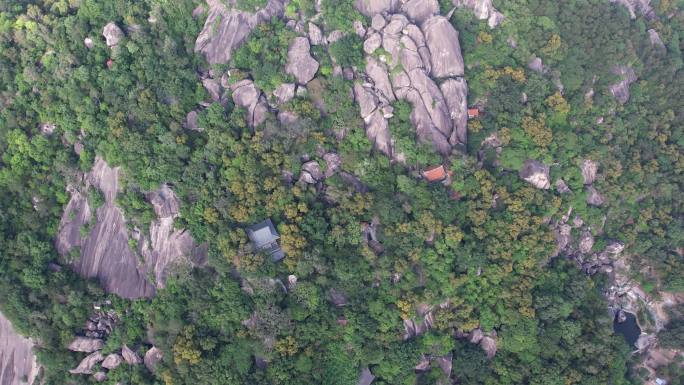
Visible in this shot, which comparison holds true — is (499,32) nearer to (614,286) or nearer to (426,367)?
(614,286)

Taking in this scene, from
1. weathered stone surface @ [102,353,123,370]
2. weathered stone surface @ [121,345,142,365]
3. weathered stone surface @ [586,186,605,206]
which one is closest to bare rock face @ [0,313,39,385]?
weathered stone surface @ [102,353,123,370]

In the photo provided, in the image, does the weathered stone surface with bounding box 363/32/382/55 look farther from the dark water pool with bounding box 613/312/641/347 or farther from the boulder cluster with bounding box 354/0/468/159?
the dark water pool with bounding box 613/312/641/347

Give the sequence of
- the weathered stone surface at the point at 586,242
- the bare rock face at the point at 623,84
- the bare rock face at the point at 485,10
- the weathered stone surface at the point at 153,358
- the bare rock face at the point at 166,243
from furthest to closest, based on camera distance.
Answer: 1. the bare rock face at the point at 623,84
2. the bare rock face at the point at 485,10
3. the weathered stone surface at the point at 586,242
4. the bare rock face at the point at 166,243
5. the weathered stone surface at the point at 153,358

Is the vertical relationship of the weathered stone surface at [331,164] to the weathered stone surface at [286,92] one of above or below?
below

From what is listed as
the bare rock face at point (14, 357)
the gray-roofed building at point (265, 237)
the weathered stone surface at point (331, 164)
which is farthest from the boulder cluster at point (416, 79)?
the bare rock face at point (14, 357)

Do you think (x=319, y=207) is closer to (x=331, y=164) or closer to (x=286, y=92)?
(x=331, y=164)

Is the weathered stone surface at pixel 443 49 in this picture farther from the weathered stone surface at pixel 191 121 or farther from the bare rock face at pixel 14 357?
the bare rock face at pixel 14 357

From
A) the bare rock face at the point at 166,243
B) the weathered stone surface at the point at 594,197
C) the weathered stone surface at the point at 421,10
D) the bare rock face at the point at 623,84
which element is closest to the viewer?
the bare rock face at the point at 166,243

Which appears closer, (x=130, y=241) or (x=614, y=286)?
(x=130, y=241)

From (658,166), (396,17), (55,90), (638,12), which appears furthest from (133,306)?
(638,12)
